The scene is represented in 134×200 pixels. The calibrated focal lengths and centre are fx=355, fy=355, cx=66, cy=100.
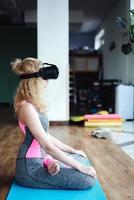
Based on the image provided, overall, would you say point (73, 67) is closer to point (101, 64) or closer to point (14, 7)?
point (101, 64)

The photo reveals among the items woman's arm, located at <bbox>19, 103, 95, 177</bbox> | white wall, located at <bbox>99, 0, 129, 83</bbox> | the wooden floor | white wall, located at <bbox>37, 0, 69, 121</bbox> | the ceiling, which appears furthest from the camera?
the ceiling

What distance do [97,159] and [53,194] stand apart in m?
1.41

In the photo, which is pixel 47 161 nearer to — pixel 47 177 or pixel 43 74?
pixel 47 177

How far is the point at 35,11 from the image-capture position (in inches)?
427

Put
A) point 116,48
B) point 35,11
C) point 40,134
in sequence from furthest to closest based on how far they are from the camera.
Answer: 1. point 35,11
2. point 116,48
3. point 40,134

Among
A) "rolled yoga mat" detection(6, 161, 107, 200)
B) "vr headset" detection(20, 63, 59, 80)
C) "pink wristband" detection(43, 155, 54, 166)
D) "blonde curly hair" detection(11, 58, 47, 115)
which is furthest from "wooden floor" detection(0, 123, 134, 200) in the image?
"vr headset" detection(20, 63, 59, 80)

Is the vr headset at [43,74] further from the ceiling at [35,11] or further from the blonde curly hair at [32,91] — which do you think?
the ceiling at [35,11]

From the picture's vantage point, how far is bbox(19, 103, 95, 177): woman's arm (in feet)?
7.78

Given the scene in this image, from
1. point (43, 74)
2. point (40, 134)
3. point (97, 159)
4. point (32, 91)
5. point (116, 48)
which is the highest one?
point (116, 48)

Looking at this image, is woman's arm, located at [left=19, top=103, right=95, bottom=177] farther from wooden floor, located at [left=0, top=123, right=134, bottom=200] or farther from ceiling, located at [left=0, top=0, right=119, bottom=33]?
ceiling, located at [left=0, top=0, right=119, bottom=33]

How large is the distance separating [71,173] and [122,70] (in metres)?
6.93

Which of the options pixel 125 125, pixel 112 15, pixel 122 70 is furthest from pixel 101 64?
pixel 125 125

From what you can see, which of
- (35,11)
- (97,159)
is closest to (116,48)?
(35,11)

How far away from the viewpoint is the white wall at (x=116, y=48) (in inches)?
348
